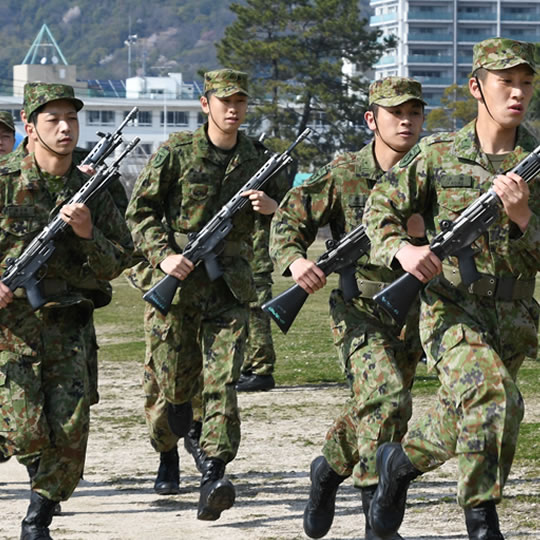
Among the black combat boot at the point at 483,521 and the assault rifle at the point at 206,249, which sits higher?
the assault rifle at the point at 206,249

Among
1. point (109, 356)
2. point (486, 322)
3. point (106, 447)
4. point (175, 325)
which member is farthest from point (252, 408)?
point (486, 322)

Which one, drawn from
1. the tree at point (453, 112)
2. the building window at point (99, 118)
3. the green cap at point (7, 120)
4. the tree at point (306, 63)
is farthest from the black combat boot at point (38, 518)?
the building window at point (99, 118)

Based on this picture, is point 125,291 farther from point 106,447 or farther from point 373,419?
point 373,419

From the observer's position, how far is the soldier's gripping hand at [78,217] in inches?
306

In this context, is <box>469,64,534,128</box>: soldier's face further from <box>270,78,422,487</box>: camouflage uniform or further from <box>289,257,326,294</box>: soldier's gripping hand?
<box>289,257,326,294</box>: soldier's gripping hand

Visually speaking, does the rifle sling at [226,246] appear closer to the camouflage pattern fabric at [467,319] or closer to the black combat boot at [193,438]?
the black combat boot at [193,438]

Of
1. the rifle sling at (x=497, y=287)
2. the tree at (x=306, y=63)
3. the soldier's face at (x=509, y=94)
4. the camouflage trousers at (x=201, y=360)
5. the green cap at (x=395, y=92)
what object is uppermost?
the soldier's face at (x=509, y=94)

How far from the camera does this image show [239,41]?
78938 millimetres

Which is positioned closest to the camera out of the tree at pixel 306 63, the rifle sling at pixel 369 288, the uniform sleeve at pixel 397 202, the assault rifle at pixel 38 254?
the uniform sleeve at pixel 397 202

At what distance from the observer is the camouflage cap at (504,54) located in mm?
6688

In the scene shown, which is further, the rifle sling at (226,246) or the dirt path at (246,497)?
the rifle sling at (226,246)

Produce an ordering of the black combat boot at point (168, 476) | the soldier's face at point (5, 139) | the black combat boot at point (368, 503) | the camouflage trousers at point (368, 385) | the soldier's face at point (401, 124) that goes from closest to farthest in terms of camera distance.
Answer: the black combat boot at point (368, 503)
the camouflage trousers at point (368, 385)
the soldier's face at point (401, 124)
the black combat boot at point (168, 476)
the soldier's face at point (5, 139)

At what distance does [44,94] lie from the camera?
8148 millimetres

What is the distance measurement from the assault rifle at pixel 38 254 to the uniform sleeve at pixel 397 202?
5.70 feet
